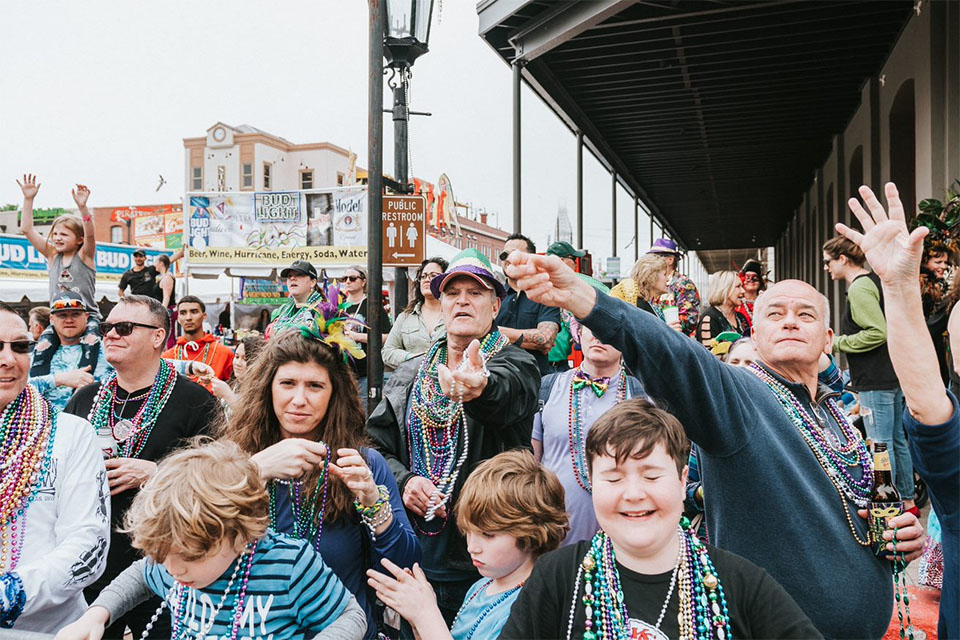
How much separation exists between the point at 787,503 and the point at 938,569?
1.93 meters

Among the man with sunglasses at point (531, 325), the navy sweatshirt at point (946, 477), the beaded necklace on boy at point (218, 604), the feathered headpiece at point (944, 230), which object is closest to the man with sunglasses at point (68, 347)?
the man with sunglasses at point (531, 325)

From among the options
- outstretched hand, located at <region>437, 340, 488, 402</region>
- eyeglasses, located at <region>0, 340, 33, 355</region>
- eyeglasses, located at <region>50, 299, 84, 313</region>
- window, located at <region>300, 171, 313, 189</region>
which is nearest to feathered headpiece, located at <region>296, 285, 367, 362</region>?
outstretched hand, located at <region>437, 340, 488, 402</region>

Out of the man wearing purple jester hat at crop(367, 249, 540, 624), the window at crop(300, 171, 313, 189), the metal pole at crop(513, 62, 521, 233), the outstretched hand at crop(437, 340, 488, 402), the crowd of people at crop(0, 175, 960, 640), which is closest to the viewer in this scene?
the crowd of people at crop(0, 175, 960, 640)

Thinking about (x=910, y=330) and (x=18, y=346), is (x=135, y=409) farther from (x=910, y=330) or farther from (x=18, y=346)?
(x=910, y=330)

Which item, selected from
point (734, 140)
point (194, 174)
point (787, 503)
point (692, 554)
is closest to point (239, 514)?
point (692, 554)

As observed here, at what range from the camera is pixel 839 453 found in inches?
84.0

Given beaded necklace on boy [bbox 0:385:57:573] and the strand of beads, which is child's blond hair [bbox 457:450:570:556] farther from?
beaded necklace on boy [bbox 0:385:57:573]

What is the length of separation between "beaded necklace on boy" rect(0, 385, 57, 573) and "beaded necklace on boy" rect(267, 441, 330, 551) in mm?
791

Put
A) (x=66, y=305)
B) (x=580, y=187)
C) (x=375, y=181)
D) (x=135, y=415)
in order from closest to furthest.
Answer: (x=135, y=415) < (x=375, y=181) < (x=66, y=305) < (x=580, y=187)

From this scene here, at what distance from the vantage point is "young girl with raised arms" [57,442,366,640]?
1.87 metres

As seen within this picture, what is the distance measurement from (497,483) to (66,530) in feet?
4.69

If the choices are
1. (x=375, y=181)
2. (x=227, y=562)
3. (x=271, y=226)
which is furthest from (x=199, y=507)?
(x=271, y=226)

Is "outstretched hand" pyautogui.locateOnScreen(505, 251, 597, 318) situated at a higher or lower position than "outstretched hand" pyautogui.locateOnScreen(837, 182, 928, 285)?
lower

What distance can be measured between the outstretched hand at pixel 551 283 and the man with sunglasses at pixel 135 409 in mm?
1899
